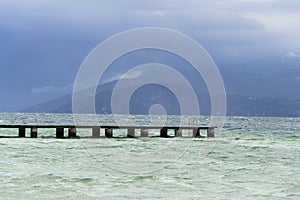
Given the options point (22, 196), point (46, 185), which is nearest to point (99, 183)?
point (46, 185)

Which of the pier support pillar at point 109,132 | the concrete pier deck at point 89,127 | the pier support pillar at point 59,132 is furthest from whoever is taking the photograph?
the pier support pillar at point 109,132

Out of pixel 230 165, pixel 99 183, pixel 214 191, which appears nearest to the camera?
pixel 214 191

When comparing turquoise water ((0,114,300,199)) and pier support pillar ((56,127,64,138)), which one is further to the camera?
pier support pillar ((56,127,64,138))

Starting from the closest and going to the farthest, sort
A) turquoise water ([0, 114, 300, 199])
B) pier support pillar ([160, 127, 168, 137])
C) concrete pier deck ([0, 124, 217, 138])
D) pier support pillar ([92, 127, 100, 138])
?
turquoise water ([0, 114, 300, 199])
concrete pier deck ([0, 124, 217, 138])
pier support pillar ([92, 127, 100, 138])
pier support pillar ([160, 127, 168, 137])

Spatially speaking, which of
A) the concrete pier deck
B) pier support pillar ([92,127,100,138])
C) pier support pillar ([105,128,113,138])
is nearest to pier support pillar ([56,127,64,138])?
the concrete pier deck

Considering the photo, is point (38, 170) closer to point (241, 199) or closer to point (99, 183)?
point (99, 183)

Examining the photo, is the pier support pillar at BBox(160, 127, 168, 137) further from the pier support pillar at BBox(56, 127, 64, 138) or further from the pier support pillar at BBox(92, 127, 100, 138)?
the pier support pillar at BBox(56, 127, 64, 138)

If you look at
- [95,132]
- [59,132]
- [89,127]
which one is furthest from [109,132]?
[59,132]

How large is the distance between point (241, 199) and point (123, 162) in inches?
536

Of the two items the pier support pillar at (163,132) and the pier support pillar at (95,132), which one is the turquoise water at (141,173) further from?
the pier support pillar at (163,132)

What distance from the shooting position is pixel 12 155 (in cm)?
3612

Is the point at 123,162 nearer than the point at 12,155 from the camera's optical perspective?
Yes

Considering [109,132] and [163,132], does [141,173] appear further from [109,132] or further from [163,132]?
[163,132]

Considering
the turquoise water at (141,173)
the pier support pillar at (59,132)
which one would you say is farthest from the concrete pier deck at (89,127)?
the turquoise water at (141,173)
